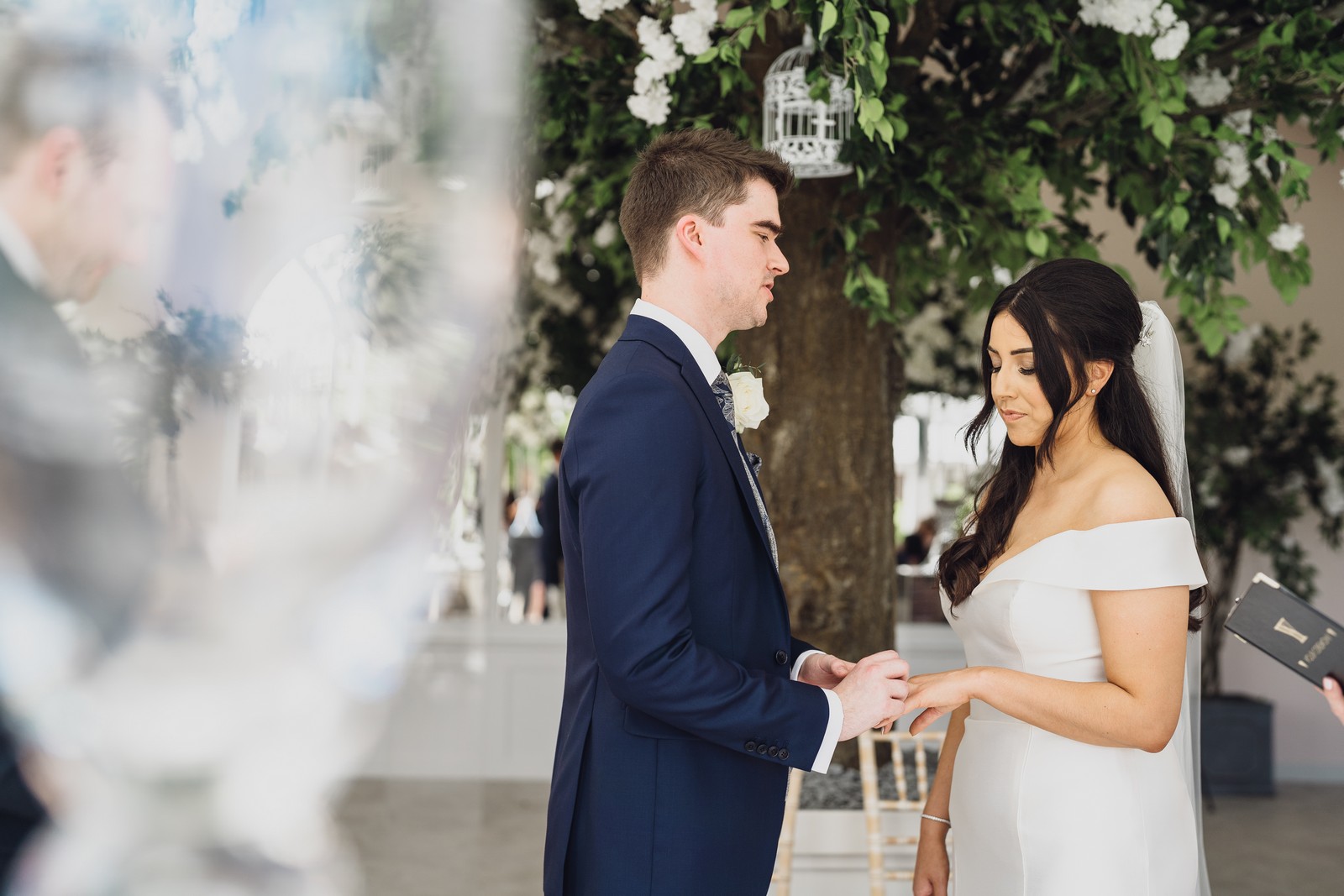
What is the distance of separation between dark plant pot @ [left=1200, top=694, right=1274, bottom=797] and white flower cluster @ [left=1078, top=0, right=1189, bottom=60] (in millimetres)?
4352

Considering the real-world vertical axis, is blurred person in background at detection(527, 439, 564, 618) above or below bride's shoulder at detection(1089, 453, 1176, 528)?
below

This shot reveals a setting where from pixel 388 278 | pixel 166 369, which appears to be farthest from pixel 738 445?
pixel 166 369

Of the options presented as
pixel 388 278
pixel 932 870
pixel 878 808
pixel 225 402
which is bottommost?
pixel 878 808

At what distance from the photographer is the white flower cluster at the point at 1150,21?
2430 millimetres

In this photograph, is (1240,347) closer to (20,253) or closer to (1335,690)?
(1335,690)

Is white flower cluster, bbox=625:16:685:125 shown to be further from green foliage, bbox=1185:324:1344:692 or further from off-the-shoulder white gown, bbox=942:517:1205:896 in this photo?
green foliage, bbox=1185:324:1344:692

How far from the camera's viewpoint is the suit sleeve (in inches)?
52.4

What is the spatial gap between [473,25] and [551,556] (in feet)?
15.6

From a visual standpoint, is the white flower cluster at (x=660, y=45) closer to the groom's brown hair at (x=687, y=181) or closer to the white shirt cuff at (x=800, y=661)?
the groom's brown hair at (x=687, y=181)

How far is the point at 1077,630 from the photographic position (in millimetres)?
Result: 1710

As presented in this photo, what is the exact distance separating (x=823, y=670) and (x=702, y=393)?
19.8 inches

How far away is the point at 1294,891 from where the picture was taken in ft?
14.9

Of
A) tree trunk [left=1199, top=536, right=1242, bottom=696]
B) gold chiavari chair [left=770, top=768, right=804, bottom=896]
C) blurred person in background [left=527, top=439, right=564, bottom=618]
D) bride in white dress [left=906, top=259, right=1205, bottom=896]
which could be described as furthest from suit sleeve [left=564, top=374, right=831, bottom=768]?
tree trunk [left=1199, top=536, right=1242, bottom=696]

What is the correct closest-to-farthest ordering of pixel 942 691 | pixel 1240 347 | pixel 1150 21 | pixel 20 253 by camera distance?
pixel 20 253
pixel 942 691
pixel 1150 21
pixel 1240 347
